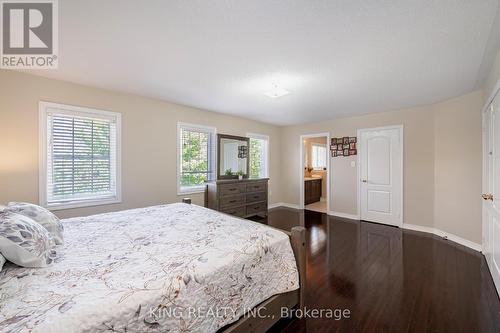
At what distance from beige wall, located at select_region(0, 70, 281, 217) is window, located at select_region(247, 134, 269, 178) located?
0.83 metres

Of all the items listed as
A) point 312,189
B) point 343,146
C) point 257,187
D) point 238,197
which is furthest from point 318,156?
point 238,197

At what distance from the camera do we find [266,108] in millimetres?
4289

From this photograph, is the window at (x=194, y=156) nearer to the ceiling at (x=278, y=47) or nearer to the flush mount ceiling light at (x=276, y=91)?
the ceiling at (x=278, y=47)

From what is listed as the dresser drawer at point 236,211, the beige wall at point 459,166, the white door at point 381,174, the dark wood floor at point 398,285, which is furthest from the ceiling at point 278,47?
the dark wood floor at point 398,285

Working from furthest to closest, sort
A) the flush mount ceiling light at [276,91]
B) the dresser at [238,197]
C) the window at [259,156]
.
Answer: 1. the window at [259,156]
2. the dresser at [238,197]
3. the flush mount ceiling light at [276,91]

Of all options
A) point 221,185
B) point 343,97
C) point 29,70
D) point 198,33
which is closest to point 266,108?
point 343,97

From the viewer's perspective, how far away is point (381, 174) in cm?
450

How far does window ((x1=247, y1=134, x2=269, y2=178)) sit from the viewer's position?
5676mm

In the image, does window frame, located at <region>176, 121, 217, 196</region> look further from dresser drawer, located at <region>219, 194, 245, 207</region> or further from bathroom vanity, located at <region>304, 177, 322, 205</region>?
bathroom vanity, located at <region>304, 177, 322, 205</region>

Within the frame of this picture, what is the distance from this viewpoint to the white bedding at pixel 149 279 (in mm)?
886

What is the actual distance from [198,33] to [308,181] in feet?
17.4

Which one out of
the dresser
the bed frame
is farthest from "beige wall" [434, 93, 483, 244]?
the dresser

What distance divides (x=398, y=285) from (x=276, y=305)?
1.53m

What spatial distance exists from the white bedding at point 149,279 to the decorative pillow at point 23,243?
0.17 feet
